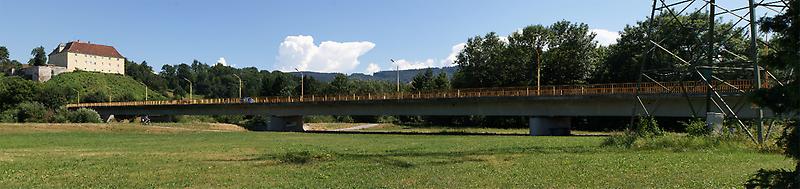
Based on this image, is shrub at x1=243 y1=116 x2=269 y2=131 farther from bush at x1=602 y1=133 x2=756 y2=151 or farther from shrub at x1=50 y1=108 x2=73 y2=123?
bush at x1=602 y1=133 x2=756 y2=151

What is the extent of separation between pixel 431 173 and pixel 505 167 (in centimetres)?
246

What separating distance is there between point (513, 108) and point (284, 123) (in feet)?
106

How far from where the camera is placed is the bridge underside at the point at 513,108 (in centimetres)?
4409

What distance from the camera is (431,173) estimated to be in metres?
15.6

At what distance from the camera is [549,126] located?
5319 cm

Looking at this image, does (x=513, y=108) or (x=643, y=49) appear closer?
(x=513, y=108)

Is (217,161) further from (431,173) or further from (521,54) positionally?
(521,54)

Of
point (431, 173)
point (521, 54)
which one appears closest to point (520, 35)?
point (521, 54)

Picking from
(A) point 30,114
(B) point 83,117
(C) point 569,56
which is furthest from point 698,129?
(A) point 30,114

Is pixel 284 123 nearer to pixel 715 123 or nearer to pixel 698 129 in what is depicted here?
pixel 698 129

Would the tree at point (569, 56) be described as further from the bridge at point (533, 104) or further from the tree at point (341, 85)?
the tree at point (341, 85)

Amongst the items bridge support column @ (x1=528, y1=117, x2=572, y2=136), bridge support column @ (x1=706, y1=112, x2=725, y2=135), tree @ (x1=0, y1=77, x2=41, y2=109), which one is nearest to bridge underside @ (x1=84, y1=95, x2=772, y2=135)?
bridge support column @ (x1=528, y1=117, x2=572, y2=136)

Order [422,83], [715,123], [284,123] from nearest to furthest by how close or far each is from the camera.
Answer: [715,123]
[284,123]
[422,83]

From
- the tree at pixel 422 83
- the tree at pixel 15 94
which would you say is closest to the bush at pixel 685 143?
the tree at pixel 422 83
